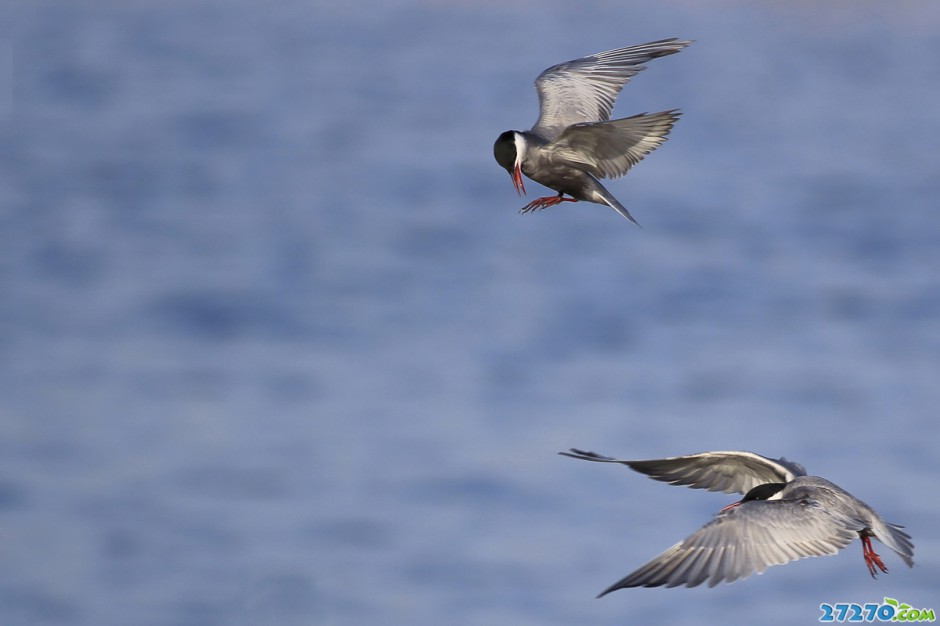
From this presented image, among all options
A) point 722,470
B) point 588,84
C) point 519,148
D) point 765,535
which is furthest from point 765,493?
point 588,84

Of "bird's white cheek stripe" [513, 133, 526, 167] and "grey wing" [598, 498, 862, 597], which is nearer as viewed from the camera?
"grey wing" [598, 498, 862, 597]

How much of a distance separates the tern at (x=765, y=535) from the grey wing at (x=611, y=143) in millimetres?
1354

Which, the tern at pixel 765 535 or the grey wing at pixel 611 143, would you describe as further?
the grey wing at pixel 611 143

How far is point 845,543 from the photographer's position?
6.63 metres

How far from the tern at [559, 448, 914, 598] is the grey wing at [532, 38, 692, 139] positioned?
6.70 ft

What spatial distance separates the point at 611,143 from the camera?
7148 mm

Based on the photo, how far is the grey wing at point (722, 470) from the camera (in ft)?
23.7

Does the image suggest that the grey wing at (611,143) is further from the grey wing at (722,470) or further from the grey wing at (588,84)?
the grey wing at (722,470)

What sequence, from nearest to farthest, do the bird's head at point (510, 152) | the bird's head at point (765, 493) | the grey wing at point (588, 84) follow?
the bird's head at point (510, 152)
the bird's head at point (765, 493)
the grey wing at point (588, 84)

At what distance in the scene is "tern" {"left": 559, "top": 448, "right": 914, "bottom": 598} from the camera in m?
6.48

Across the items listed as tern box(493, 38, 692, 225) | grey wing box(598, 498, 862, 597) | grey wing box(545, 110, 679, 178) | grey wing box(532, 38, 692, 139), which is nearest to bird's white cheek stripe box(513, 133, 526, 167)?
tern box(493, 38, 692, 225)

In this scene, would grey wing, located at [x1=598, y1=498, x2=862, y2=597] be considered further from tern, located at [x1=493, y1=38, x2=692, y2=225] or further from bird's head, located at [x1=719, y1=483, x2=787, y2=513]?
tern, located at [x1=493, y1=38, x2=692, y2=225]

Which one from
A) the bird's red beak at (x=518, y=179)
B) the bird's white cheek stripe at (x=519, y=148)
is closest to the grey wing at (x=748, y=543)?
the bird's red beak at (x=518, y=179)

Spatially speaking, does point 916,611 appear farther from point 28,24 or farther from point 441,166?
point 28,24
